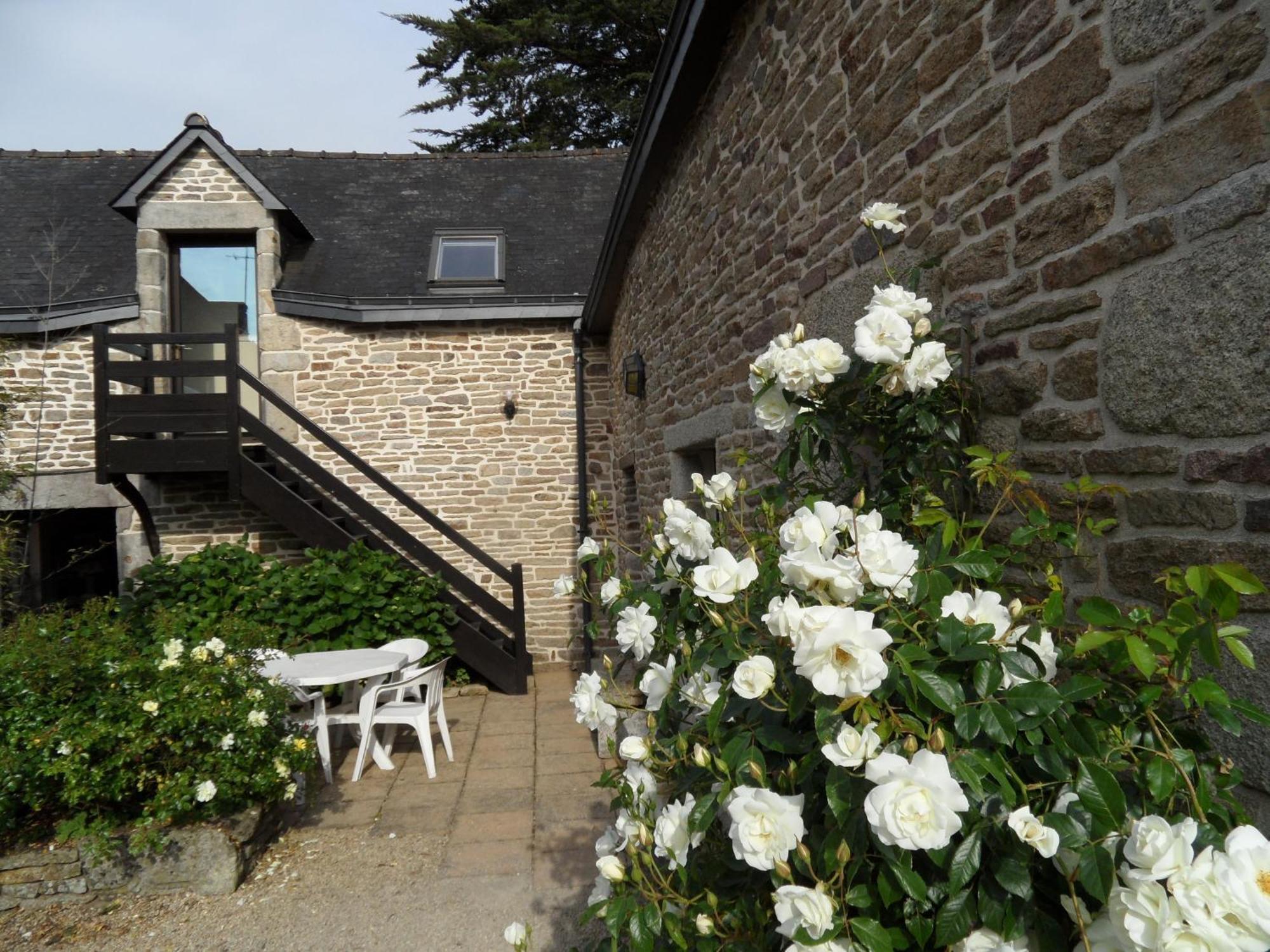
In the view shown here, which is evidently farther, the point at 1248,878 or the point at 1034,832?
the point at 1034,832

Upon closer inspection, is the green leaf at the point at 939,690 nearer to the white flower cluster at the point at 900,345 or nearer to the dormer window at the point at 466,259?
the white flower cluster at the point at 900,345

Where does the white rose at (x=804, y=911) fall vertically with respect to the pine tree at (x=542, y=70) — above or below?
below

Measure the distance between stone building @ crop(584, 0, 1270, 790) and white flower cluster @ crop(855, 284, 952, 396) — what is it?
223 millimetres

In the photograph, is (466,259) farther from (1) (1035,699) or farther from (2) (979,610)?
(1) (1035,699)

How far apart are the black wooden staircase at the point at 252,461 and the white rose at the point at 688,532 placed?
5482mm

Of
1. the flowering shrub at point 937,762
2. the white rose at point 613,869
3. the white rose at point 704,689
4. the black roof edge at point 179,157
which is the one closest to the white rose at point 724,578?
the flowering shrub at point 937,762

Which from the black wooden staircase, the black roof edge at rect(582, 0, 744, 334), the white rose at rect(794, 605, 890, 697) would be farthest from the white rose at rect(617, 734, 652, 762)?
the black wooden staircase

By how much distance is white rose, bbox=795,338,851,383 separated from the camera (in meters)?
1.93

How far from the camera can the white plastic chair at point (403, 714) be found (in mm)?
4773

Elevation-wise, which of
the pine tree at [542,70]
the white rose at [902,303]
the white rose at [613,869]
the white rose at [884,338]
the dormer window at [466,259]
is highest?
the pine tree at [542,70]

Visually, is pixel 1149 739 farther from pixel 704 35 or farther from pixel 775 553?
pixel 704 35

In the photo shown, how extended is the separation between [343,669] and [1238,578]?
4594 millimetres

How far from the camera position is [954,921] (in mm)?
1161

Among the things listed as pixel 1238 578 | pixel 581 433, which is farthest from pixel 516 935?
pixel 581 433
